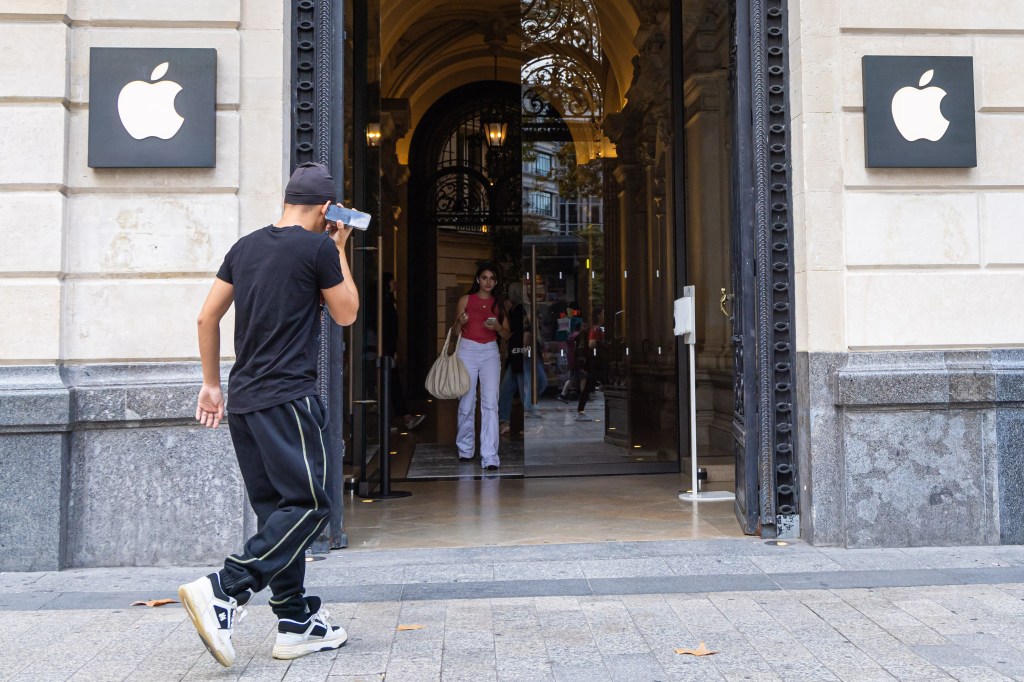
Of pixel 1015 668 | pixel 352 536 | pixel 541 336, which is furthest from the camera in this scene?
pixel 541 336

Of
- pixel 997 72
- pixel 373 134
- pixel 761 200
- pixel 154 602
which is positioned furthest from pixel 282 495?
pixel 373 134

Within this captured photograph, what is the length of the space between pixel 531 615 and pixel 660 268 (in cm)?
584

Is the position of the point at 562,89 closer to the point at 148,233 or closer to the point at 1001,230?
the point at 1001,230

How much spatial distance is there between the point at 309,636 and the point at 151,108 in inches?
128

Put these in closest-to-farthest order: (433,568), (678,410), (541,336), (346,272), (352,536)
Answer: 1. (346,272)
2. (433,568)
3. (352,536)
4. (678,410)
5. (541,336)

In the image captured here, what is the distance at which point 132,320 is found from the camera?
18.2 ft

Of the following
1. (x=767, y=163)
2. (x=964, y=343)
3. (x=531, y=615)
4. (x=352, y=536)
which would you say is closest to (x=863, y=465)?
(x=964, y=343)

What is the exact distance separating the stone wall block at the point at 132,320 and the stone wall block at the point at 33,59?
1.09m

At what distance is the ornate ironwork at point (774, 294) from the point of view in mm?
5949

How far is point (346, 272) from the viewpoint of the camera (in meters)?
3.92

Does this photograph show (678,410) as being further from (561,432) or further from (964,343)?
(964,343)

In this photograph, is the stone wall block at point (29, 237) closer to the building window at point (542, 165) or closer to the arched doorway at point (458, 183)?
the building window at point (542, 165)

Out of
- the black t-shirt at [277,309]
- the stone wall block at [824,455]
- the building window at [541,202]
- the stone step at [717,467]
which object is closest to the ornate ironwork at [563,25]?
the building window at [541,202]

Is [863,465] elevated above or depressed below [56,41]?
below
